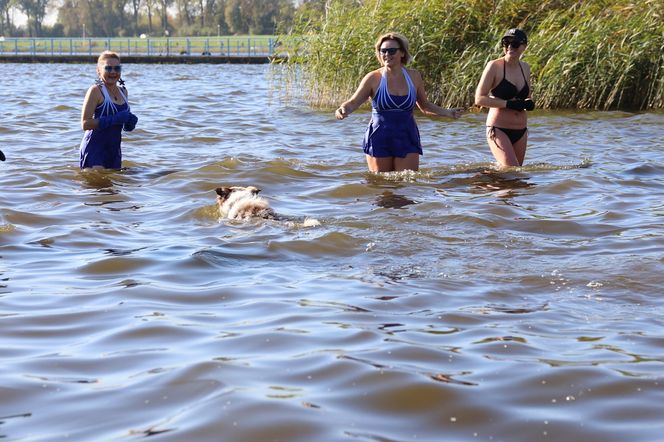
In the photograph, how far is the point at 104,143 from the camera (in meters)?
10.5

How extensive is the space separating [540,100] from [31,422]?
49.5ft

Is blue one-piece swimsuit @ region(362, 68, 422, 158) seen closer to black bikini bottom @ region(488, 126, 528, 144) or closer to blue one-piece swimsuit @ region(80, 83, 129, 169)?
Result: black bikini bottom @ region(488, 126, 528, 144)

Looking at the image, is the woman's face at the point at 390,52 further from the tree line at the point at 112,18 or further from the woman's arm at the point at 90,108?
the tree line at the point at 112,18

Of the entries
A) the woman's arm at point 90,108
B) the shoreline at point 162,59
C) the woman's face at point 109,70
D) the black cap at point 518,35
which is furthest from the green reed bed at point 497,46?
the shoreline at point 162,59

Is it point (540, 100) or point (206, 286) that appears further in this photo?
point (540, 100)

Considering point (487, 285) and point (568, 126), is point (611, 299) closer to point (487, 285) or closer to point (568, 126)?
point (487, 285)

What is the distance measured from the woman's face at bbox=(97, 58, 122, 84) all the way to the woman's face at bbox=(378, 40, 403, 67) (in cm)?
288

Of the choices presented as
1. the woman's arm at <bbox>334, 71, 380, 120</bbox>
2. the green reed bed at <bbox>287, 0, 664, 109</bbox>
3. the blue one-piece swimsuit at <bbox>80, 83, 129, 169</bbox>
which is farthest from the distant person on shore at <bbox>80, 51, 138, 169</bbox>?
the green reed bed at <bbox>287, 0, 664, 109</bbox>

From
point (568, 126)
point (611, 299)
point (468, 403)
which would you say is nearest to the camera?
point (468, 403)

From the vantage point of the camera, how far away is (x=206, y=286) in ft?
19.7

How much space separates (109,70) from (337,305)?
5640 mm

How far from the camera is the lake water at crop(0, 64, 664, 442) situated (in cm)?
387

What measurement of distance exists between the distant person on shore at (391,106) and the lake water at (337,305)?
1.28 feet

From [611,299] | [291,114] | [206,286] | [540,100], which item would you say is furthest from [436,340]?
[291,114]
